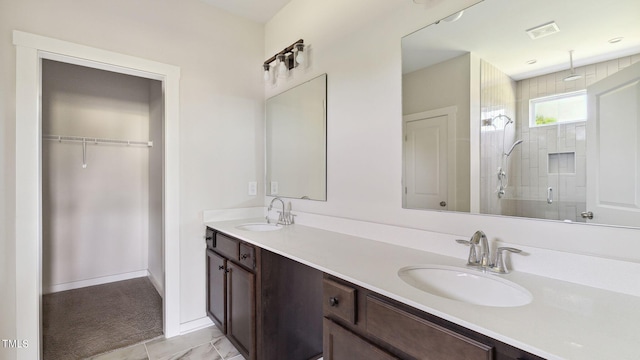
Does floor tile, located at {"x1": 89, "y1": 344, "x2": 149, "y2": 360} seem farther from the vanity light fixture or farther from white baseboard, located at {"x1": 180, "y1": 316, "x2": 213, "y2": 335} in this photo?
the vanity light fixture

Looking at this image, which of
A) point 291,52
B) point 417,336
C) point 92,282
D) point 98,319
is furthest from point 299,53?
point 92,282

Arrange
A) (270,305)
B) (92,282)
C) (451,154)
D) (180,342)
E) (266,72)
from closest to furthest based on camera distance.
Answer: (451,154)
(270,305)
(180,342)
(266,72)
(92,282)

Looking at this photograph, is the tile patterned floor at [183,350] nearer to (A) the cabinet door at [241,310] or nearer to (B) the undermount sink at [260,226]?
(A) the cabinet door at [241,310]

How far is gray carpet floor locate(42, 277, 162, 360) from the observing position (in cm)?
202

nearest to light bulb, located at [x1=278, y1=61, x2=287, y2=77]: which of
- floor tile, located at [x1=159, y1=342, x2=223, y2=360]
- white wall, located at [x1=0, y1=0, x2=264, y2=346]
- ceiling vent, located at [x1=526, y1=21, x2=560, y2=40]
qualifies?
white wall, located at [x1=0, y1=0, x2=264, y2=346]

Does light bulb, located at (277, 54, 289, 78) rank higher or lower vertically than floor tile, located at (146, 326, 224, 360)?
higher

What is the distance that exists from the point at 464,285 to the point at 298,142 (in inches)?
62.9

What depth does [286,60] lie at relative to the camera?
232cm

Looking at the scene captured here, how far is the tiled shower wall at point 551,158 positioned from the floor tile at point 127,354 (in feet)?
7.90

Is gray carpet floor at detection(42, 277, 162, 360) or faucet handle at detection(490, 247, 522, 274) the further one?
gray carpet floor at detection(42, 277, 162, 360)

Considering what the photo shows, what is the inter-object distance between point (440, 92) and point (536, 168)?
561mm

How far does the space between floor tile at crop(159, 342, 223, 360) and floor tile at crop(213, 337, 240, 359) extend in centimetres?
3

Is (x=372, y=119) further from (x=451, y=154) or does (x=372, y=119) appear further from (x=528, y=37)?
(x=528, y=37)

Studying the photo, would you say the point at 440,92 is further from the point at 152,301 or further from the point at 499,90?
the point at 152,301
